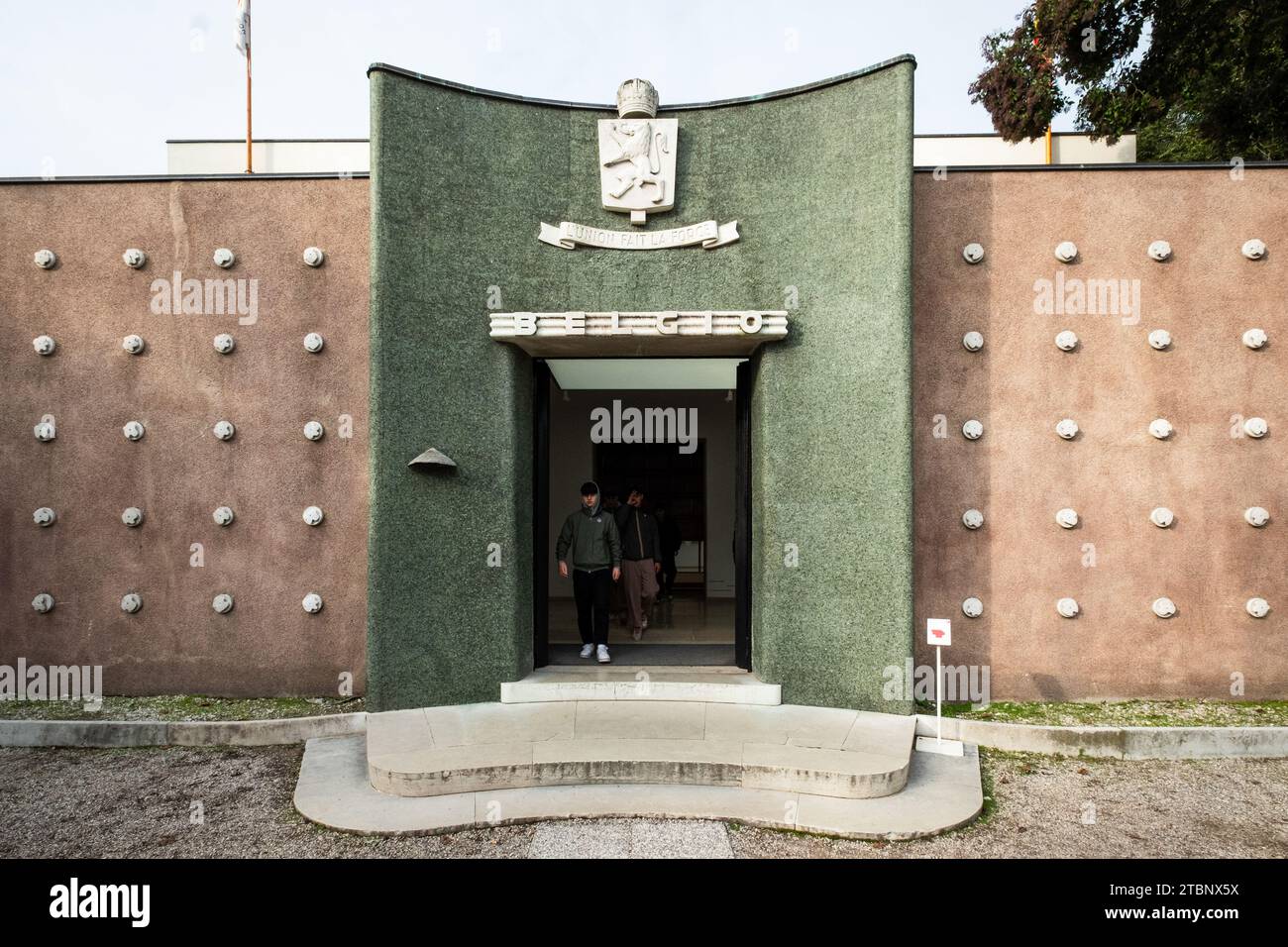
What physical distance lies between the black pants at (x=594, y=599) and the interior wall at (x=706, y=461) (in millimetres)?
5768

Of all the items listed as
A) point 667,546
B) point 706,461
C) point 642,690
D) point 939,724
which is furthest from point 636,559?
point 706,461

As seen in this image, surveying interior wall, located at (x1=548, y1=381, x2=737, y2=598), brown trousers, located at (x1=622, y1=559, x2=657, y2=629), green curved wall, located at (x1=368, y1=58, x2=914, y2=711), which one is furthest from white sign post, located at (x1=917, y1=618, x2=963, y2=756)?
interior wall, located at (x1=548, y1=381, x2=737, y2=598)

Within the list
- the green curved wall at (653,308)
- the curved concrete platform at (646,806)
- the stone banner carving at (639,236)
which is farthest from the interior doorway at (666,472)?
the curved concrete platform at (646,806)

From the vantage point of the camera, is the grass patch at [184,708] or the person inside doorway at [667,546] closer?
the grass patch at [184,708]

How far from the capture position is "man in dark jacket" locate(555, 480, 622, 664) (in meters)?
8.30

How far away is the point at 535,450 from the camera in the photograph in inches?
318

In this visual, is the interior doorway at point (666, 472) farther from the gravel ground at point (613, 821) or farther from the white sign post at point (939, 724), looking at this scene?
the gravel ground at point (613, 821)

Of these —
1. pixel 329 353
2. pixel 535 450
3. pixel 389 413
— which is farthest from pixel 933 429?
pixel 329 353

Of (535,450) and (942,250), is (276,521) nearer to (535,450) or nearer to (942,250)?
(535,450)

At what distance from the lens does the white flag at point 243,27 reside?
917 cm

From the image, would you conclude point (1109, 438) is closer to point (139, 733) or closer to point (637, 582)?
point (637, 582)

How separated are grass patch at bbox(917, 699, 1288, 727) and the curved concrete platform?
55.6 inches

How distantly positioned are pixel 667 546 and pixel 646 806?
826 centimetres

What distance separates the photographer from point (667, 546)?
13.6m
